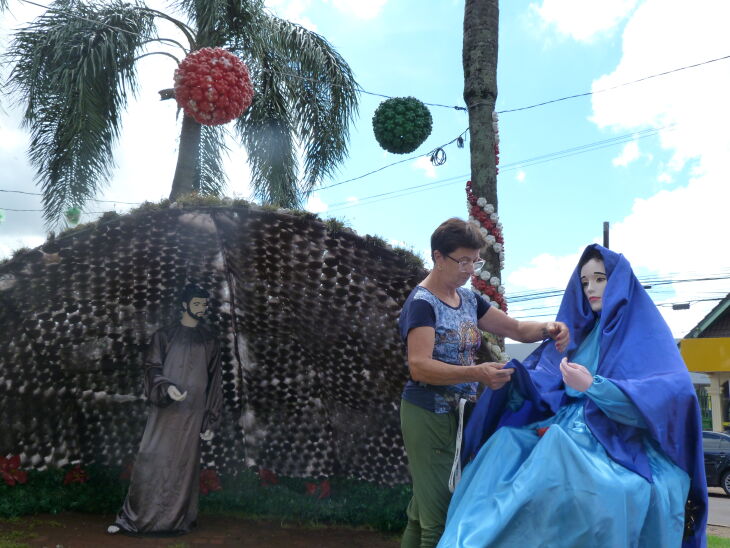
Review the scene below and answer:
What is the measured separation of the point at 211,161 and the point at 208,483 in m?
6.96

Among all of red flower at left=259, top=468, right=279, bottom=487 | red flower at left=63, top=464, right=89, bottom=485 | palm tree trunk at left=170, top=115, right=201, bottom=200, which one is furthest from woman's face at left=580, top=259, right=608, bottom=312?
palm tree trunk at left=170, top=115, right=201, bottom=200

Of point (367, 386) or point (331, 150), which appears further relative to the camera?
point (331, 150)

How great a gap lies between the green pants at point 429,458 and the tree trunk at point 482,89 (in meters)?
2.58

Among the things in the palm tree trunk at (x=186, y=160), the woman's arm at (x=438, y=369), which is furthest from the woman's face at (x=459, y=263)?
the palm tree trunk at (x=186, y=160)

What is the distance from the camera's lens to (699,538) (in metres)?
2.90

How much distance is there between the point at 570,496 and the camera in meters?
2.50

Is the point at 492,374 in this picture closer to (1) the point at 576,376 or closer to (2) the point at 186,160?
(1) the point at 576,376

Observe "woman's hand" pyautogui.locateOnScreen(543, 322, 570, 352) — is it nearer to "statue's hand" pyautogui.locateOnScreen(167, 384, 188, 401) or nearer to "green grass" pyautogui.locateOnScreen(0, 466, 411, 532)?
"statue's hand" pyautogui.locateOnScreen(167, 384, 188, 401)

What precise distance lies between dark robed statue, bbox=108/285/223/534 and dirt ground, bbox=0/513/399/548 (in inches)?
6.1

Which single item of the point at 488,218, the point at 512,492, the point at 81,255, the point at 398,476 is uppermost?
the point at 488,218

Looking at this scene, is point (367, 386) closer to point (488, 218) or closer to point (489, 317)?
point (488, 218)

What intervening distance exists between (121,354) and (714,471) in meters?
12.2

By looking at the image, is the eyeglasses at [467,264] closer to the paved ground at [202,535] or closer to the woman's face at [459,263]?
the woman's face at [459,263]

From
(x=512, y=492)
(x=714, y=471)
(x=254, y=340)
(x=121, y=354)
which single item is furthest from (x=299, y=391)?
(x=714, y=471)
